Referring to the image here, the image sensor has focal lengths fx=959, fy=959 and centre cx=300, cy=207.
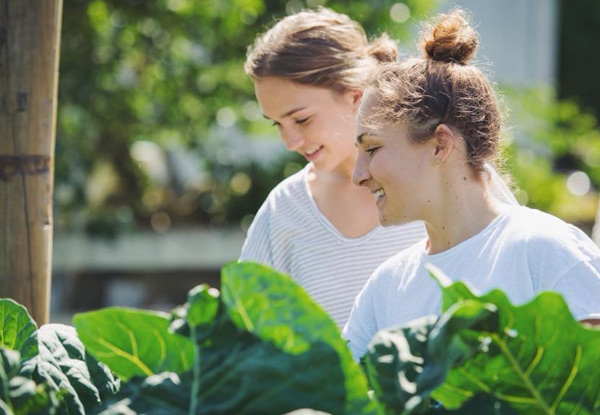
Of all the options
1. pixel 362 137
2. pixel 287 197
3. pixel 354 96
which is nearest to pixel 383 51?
pixel 354 96

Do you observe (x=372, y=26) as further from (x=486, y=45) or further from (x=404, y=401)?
(x=404, y=401)

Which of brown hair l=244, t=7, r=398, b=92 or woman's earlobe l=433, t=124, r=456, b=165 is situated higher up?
brown hair l=244, t=7, r=398, b=92

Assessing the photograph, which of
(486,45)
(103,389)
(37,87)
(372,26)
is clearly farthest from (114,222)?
(103,389)

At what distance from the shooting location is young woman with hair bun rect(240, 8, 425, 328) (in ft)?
9.52

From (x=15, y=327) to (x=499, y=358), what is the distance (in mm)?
694

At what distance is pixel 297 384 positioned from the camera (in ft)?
3.49

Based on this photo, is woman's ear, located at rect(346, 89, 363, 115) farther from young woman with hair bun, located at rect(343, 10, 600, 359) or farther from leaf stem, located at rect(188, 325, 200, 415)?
leaf stem, located at rect(188, 325, 200, 415)

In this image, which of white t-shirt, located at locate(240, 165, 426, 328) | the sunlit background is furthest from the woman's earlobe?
the sunlit background

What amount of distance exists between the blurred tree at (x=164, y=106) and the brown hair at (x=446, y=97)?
4.62 metres

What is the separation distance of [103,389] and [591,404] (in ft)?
2.25

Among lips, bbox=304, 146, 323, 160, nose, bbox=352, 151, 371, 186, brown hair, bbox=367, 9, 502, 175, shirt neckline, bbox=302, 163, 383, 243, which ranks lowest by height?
shirt neckline, bbox=302, 163, 383, 243

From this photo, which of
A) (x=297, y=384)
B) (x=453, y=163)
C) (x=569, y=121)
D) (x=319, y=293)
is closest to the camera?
(x=297, y=384)

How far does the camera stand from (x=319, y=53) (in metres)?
2.98

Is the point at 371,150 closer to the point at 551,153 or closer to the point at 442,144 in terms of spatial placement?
the point at 442,144
